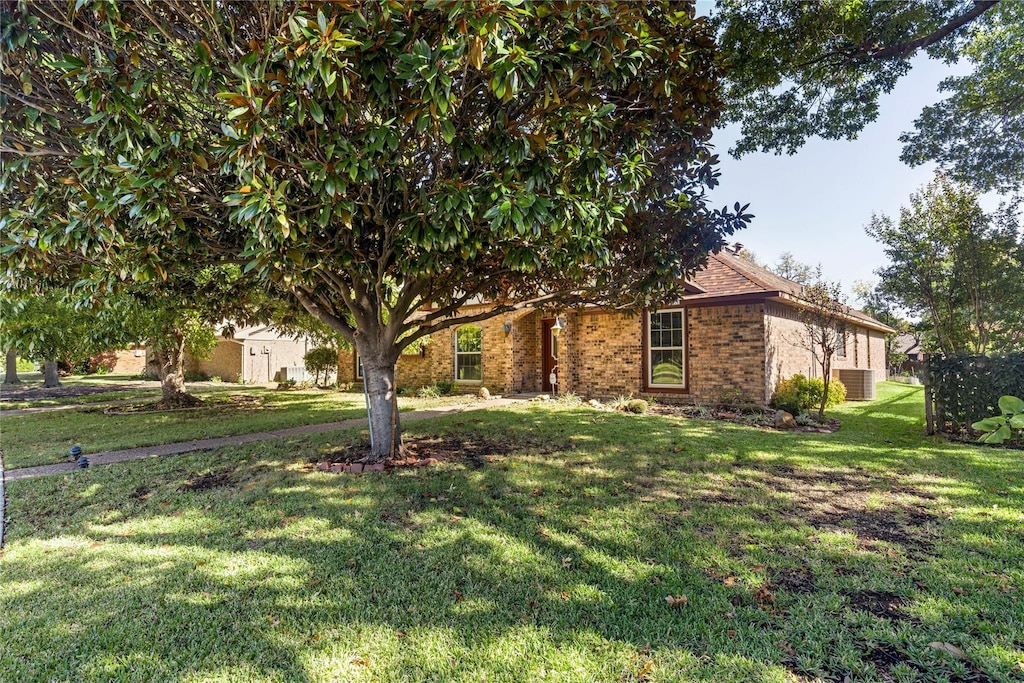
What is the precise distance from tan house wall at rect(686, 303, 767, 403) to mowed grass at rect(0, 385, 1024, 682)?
206 inches

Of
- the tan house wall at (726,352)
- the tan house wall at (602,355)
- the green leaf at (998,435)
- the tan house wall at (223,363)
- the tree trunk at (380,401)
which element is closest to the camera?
the green leaf at (998,435)

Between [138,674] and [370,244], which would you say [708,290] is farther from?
[138,674]

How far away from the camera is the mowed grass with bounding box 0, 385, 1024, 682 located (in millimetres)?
2566

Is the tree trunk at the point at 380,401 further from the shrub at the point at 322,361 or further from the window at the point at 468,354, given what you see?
the shrub at the point at 322,361

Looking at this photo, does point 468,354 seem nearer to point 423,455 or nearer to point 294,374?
point 423,455

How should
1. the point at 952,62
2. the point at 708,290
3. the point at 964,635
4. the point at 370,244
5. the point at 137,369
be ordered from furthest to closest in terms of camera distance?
1. the point at 137,369
2. the point at 708,290
3. the point at 952,62
4. the point at 370,244
5. the point at 964,635

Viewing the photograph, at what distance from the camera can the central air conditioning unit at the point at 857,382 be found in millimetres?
16000

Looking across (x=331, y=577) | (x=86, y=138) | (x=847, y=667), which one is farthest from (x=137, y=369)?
(x=847, y=667)

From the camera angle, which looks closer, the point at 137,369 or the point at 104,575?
the point at 104,575

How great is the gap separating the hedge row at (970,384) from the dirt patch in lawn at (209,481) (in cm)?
1132

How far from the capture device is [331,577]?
345 cm

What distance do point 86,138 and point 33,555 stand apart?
11.9 feet

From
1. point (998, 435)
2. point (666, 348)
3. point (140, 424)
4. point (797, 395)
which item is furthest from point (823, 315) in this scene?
point (140, 424)

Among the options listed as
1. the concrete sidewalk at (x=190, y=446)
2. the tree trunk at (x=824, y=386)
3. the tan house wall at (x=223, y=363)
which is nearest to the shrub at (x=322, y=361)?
the tan house wall at (x=223, y=363)
